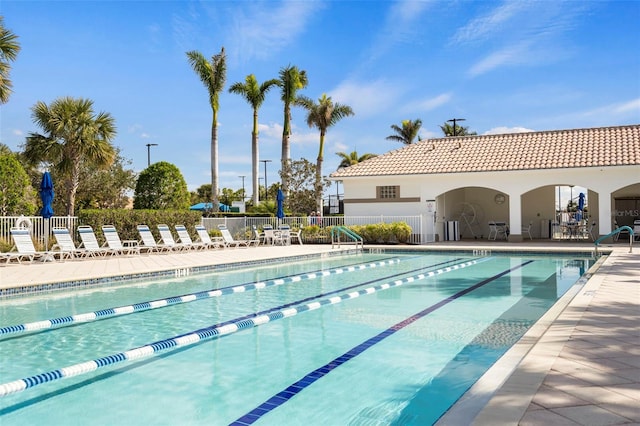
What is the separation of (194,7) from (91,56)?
5984 mm

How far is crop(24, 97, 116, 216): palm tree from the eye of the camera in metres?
21.8

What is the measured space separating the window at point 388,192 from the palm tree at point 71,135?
1210 centimetres

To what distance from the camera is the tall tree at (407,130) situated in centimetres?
5028

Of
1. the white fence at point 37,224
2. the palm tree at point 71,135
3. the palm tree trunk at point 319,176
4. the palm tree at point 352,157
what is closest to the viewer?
the white fence at point 37,224

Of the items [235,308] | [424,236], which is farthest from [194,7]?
[235,308]

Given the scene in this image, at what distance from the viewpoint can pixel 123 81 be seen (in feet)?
88.2

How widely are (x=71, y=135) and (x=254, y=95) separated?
50.0ft

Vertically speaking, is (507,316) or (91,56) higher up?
(91,56)

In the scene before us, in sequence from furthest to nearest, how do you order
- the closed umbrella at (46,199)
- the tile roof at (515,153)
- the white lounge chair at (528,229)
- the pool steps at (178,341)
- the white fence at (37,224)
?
the white lounge chair at (528,229) → the tile roof at (515,153) → the closed umbrella at (46,199) → the white fence at (37,224) → the pool steps at (178,341)

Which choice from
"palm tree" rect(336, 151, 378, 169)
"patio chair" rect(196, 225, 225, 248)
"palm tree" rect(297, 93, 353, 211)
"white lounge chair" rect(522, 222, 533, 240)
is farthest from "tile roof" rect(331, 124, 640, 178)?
"palm tree" rect(336, 151, 378, 169)

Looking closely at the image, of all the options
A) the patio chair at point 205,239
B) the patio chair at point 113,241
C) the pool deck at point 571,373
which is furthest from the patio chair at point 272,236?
the pool deck at point 571,373

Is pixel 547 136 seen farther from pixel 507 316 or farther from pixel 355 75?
pixel 507 316

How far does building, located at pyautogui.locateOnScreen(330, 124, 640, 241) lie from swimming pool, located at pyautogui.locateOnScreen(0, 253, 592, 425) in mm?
11084

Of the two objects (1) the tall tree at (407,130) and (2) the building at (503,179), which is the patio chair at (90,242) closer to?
(2) the building at (503,179)
